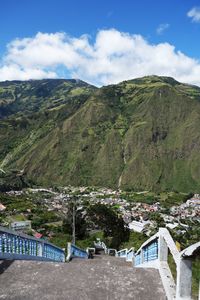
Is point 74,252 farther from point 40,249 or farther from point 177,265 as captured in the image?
point 177,265

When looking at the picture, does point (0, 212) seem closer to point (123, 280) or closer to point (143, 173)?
point (123, 280)

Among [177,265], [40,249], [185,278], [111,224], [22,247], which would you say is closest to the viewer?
[185,278]

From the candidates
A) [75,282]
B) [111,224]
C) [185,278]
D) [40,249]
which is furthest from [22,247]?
[111,224]

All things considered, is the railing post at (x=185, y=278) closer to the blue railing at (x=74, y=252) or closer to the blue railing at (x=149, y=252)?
the blue railing at (x=149, y=252)

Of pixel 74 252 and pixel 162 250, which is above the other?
pixel 162 250

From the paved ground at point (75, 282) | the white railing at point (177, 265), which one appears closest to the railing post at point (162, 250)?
the white railing at point (177, 265)

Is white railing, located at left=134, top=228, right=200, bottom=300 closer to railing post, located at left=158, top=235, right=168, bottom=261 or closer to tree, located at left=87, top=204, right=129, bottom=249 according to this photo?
railing post, located at left=158, top=235, right=168, bottom=261

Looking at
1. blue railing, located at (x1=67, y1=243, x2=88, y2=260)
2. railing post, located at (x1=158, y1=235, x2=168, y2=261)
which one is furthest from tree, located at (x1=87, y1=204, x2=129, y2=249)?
railing post, located at (x1=158, y1=235, x2=168, y2=261)
